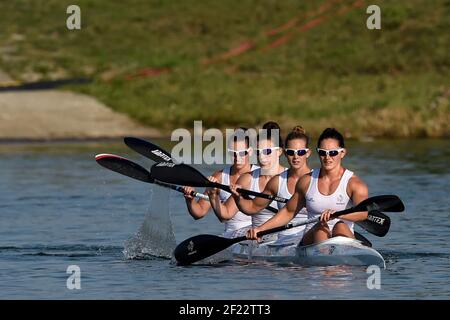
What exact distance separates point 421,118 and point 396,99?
196 centimetres

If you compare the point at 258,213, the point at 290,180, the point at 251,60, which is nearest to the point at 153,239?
the point at 258,213

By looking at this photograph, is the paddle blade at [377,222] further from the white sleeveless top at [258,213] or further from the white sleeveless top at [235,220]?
the white sleeveless top at [235,220]

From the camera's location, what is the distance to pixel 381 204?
16.0 m

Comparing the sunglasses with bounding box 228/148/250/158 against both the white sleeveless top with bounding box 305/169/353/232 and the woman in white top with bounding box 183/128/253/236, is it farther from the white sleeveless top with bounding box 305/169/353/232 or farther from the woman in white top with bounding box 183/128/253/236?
the white sleeveless top with bounding box 305/169/353/232

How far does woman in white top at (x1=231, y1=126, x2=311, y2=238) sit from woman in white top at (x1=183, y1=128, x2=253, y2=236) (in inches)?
20.1

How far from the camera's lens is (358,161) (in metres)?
32.3

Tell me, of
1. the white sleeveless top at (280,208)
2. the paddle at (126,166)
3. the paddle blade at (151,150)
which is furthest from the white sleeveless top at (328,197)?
the paddle at (126,166)

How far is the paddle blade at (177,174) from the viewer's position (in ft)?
59.8

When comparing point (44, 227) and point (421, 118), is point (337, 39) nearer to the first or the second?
point (421, 118)

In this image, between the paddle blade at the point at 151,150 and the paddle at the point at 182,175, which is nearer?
the paddle at the point at 182,175

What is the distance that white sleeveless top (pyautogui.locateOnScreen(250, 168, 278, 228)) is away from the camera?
58.2 feet

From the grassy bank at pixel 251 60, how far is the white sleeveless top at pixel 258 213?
20.6 meters

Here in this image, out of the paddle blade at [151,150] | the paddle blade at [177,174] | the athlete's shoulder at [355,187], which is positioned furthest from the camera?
the paddle blade at [151,150]

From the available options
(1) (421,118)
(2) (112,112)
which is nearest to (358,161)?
(1) (421,118)
